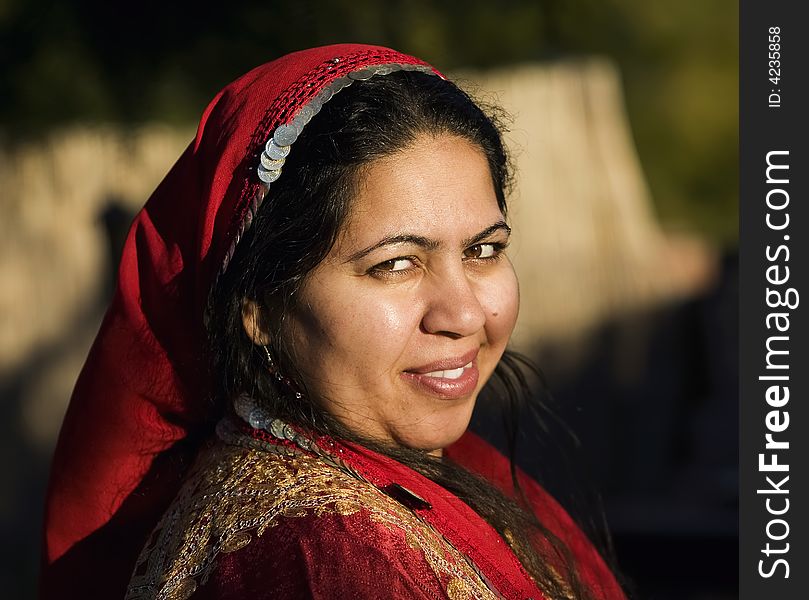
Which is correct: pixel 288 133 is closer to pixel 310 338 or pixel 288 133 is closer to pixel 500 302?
pixel 310 338

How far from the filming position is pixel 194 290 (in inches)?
81.2

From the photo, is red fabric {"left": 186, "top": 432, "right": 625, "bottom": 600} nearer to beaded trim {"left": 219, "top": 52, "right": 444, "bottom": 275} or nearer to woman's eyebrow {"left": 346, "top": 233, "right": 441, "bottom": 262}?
woman's eyebrow {"left": 346, "top": 233, "right": 441, "bottom": 262}

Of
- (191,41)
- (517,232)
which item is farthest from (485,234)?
(517,232)

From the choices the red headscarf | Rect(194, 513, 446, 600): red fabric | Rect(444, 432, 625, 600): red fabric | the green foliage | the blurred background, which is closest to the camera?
Rect(194, 513, 446, 600): red fabric

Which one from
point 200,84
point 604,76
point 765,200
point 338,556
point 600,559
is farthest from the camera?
point 604,76

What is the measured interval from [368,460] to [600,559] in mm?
879

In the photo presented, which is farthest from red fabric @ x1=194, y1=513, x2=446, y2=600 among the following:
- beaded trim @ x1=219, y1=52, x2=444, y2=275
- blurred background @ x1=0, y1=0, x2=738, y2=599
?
blurred background @ x1=0, y1=0, x2=738, y2=599

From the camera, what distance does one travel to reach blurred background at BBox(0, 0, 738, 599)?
4.09 metres

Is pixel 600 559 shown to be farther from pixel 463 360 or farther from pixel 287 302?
pixel 287 302

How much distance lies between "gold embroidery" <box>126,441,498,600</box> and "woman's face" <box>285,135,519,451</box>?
0.17 meters

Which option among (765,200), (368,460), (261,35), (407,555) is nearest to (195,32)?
(261,35)

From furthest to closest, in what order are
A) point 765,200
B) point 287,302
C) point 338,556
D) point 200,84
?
point 200,84 < point 765,200 < point 287,302 < point 338,556

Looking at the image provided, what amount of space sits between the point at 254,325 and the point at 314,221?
0.26 meters

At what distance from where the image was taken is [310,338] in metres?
1.96
